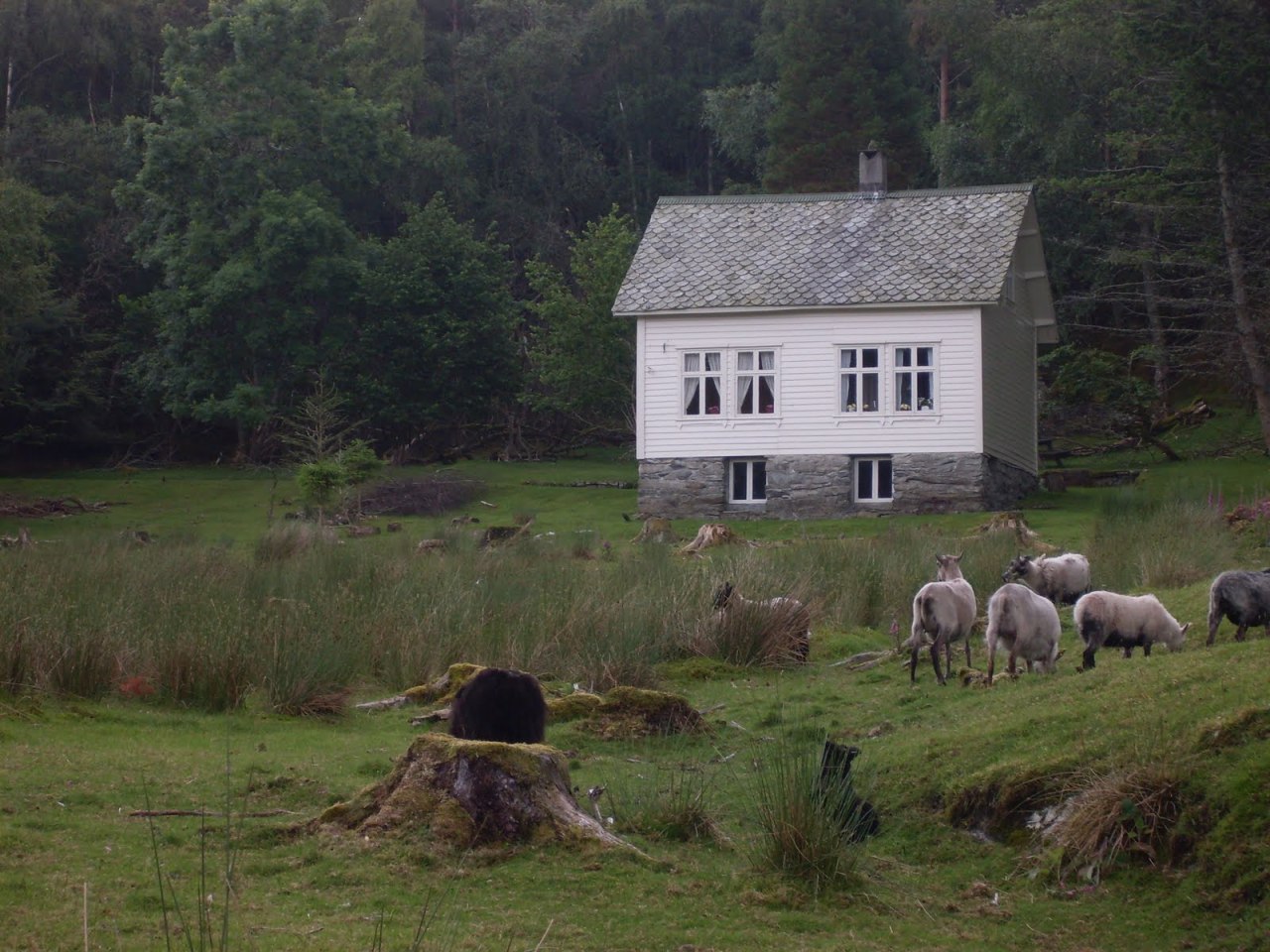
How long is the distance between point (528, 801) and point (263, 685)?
571 centimetres

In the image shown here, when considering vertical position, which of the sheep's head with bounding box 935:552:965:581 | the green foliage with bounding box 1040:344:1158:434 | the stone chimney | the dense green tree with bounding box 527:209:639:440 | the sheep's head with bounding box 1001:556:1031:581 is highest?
the stone chimney

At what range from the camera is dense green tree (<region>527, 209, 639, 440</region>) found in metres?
51.4

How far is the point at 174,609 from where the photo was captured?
1560 cm

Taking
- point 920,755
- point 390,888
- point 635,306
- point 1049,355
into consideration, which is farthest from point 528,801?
point 1049,355

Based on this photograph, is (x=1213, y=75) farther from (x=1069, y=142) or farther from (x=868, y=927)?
(x=868, y=927)

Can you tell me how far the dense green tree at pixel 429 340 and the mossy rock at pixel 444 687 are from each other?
121 feet

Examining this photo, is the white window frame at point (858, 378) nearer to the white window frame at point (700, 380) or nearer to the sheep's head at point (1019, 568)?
the white window frame at point (700, 380)

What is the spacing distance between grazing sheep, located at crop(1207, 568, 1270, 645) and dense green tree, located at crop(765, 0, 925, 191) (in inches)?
1837

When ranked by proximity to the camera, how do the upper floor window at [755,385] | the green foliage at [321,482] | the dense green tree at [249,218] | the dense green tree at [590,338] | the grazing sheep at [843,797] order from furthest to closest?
the dense green tree at [590,338] → the dense green tree at [249,218] → the upper floor window at [755,385] → the green foliage at [321,482] → the grazing sheep at [843,797]

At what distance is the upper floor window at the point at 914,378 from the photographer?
1538 inches

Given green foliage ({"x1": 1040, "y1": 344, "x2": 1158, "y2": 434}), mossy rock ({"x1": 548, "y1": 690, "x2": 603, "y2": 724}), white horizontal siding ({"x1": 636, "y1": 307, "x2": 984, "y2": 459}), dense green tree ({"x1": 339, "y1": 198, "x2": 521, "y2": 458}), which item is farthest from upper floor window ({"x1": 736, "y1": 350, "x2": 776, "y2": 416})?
mossy rock ({"x1": 548, "y1": 690, "x2": 603, "y2": 724})

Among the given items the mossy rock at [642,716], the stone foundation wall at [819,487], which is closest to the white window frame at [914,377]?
the stone foundation wall at [819,487]

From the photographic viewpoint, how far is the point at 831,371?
39.4m

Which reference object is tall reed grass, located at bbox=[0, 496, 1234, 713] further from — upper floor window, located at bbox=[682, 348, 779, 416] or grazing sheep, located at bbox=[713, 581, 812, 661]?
upper floor window, located at bbox=[682, 348, 779, 416]
